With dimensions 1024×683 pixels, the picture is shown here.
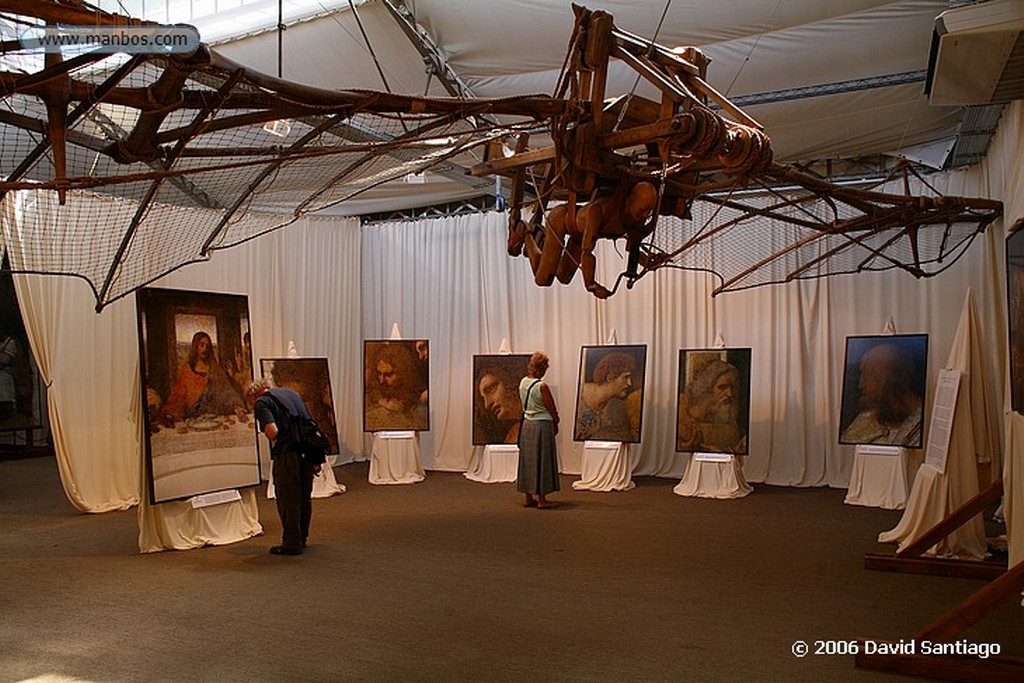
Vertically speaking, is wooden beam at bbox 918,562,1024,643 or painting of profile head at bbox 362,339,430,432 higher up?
painting of profile head at bbox 362,339,430,432

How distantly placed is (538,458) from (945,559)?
3989 mm

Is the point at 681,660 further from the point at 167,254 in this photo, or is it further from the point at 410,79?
the point at 410,79

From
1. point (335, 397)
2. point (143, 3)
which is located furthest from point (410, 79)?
point (335, 397)

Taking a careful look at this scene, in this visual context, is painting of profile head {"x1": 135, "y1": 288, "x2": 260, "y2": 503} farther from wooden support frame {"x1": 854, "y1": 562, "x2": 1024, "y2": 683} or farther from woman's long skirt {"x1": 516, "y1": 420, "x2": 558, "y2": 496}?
wooden support frame {"x1": 854, "y1": 562, "x2": 1024, "y2": 683}

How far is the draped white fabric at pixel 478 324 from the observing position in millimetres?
9305

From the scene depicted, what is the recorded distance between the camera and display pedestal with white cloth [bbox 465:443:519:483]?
1112 centimetres

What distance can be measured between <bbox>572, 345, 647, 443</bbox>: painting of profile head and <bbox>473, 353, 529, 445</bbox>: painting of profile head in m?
0.83

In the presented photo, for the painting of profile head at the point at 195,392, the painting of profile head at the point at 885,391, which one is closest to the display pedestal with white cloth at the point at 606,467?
the painting of profile head at the point at 885,391

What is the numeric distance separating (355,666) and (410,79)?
18.9 ft

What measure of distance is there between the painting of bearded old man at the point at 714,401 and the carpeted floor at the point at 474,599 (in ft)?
4.41

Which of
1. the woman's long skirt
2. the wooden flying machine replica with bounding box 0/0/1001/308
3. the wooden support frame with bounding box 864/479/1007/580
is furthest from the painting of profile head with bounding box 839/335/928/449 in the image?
the wooden flying machine replica with bounding box 0/0/1001/308

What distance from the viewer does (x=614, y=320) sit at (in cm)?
1180

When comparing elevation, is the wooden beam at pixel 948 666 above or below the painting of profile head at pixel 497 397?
below

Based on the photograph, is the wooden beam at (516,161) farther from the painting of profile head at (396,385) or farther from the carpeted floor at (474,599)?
the painting of profile head at (396,385)
